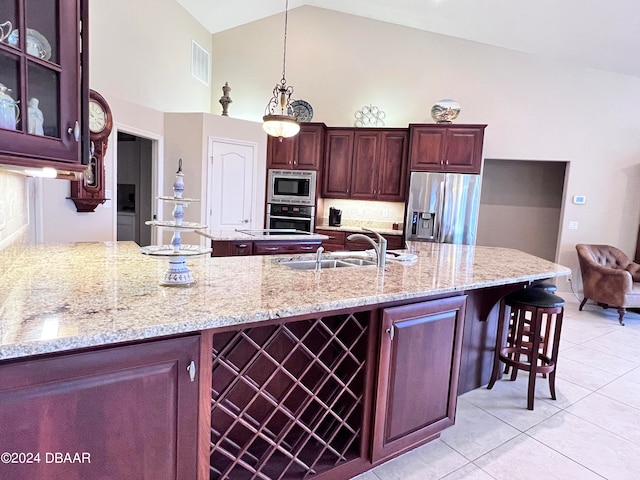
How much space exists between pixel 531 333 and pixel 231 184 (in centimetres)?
430

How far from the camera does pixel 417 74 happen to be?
225 inches

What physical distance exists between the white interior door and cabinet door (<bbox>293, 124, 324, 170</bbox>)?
67 cm

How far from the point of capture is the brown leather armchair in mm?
4484

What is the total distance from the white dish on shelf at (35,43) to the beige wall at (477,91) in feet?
16.6

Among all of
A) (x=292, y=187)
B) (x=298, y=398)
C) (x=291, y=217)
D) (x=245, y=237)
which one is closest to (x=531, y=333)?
(x=298, y=398)

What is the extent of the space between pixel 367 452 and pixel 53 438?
128 cm

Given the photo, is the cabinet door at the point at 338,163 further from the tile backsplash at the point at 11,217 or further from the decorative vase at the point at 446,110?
the tile backsplash at the point at 11,217

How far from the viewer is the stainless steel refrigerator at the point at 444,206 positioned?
200 inches

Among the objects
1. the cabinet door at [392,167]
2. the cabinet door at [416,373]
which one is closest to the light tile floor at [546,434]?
the cabinet door at [416,373]

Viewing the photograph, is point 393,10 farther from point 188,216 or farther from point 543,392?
point 543,392

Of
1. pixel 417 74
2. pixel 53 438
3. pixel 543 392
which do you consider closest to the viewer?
pixel 53 438

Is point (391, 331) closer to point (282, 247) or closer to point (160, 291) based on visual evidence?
point (160, 291)

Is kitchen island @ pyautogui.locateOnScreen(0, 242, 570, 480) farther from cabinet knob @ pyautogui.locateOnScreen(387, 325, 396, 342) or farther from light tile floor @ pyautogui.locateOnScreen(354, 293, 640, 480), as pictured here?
light tile floor @ pyautogui.locateOnScreen(354, 293, 640, 480)

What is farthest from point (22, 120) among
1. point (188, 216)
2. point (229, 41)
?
point (229, 41)
